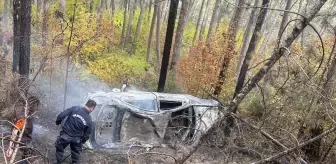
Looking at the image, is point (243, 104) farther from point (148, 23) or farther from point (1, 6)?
point (1, 6)

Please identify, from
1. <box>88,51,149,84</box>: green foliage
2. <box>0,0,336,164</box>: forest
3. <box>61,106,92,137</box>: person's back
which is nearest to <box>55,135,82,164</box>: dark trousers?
<box>61,106,92,137</box>: person's back

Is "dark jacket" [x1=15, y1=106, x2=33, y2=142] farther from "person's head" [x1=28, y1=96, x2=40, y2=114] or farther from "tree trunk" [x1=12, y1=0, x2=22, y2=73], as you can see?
"tree trunk" [x1=12, y1=0, x2=22, y2=73]

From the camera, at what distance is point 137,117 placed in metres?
8.19

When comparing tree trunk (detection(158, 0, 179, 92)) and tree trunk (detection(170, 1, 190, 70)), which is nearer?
tree trunk (detection(158, 0, 179, 92))

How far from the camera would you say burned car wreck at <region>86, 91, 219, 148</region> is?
25.7ft

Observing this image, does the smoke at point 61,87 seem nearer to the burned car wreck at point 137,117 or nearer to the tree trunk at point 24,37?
the tree trunk at point 24,37

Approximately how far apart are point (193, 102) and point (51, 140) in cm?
369

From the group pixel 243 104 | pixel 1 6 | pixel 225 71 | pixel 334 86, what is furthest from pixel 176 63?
pixel 1 6

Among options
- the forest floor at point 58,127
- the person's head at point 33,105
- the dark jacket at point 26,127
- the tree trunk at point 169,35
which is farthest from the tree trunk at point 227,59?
the dark jacket at point 26,127

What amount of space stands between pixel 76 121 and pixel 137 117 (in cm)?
165

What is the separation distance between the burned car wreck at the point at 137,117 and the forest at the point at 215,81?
0.98 feet

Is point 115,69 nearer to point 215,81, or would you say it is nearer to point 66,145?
point 215,81

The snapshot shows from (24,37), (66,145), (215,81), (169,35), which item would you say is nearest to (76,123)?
(66,145)

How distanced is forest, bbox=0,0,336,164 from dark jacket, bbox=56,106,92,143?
0.88 meters
